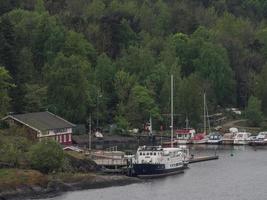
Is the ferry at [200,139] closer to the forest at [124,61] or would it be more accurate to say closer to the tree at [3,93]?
the forest at [124,61]

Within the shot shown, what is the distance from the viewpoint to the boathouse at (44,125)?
105 metres

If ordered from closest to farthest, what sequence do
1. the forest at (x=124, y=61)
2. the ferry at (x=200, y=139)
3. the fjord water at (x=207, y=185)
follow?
the fjord water at (x=207, y=185), the forest at (x=124, y=61), the ferry at (x=200, y=139)

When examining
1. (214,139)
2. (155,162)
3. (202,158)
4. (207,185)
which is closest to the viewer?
(207,185)

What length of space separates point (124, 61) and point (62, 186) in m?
50.3

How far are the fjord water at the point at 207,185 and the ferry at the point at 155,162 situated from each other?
963mm

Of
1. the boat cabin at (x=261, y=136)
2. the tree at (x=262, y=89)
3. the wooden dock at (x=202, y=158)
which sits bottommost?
the wooden dock at (x=202, y=158)

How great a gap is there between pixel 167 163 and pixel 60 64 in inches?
971

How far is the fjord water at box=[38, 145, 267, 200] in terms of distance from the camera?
84.8m

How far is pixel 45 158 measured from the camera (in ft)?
296

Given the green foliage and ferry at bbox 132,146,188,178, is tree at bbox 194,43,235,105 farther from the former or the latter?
the green foliage

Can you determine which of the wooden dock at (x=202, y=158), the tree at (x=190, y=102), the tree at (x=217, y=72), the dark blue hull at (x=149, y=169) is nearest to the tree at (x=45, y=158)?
the dark blue hull at (x=149, y=169)

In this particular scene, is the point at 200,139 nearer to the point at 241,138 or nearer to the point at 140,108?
the point at 241,138

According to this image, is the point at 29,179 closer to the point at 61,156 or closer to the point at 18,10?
the point at 61,156

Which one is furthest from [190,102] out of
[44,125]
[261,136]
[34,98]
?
[44,125]
